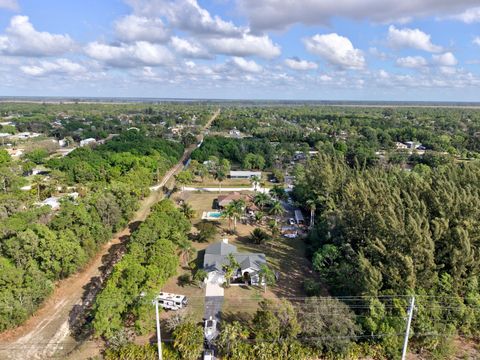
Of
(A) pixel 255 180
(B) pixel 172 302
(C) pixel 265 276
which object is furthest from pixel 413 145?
(B) pixel 172 302

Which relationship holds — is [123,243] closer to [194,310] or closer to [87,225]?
[87,225]

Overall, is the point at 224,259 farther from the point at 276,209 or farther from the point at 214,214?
the point at 214,214

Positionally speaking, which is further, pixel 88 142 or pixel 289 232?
pixel 88 142

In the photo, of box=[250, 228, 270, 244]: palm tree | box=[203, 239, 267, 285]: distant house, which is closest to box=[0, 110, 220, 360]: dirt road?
box=[203, 239, 267, 285]: distant house

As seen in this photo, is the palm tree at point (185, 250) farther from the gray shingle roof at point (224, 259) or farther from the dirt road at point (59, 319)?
the dirt road at point (59, 319)

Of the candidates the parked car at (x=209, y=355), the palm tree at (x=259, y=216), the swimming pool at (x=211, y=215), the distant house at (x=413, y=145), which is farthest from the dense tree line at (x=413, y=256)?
the distant house at (x=413, y=145)

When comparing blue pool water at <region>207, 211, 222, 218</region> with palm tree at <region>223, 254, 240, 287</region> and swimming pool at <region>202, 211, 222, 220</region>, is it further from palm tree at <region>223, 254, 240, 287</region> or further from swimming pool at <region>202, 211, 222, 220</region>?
palm tree at <region>223, 254, 240, 287</region>

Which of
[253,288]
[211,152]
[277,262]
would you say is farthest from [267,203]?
[211,152]
